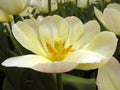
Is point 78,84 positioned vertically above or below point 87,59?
below

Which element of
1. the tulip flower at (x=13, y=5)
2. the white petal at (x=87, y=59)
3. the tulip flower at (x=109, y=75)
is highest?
the tulip flower at (x=13, y=5)

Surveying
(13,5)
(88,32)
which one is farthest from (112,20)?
(13,5)

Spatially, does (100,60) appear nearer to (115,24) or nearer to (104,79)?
(104,79)

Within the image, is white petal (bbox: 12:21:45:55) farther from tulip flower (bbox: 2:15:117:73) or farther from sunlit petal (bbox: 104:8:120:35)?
sunlit petal (bbox: 104:8:120:35)

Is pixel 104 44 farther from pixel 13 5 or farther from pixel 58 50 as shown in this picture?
pixel 13 5

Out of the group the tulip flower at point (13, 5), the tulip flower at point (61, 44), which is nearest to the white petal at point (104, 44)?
the tulip flower at point (61, 44)

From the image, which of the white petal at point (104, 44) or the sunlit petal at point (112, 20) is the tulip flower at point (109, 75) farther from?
the sunlit petal at point (112, 20)
